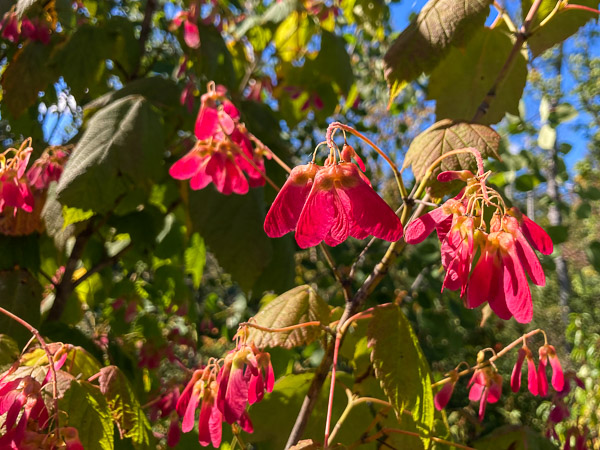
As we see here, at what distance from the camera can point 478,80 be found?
37.8 inches

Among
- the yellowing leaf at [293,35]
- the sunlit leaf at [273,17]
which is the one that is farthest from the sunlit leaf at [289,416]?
the yellowing leaf at [293,35]

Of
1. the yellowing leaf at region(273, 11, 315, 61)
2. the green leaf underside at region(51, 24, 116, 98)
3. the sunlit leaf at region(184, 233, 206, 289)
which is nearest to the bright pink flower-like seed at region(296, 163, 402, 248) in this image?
the green leaf underside at region(51, 24, 116, 98)

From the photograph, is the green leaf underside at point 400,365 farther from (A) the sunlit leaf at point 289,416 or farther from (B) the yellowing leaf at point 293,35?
(B) the yellowing leaf at point 293,35

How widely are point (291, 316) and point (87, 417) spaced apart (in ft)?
0.89


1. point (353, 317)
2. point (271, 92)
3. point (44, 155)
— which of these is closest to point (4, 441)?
point (353, 317)

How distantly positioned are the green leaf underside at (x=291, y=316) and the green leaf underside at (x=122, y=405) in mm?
174

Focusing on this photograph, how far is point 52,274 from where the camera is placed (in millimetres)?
1563

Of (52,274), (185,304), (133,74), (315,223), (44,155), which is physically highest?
(133,74)

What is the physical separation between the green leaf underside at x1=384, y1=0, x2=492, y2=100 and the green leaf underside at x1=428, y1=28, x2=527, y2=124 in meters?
0.19

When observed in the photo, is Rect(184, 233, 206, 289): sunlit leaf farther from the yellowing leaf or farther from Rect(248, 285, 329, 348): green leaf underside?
the yellowing leaf

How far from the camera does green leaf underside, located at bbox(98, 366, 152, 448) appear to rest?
0.73m

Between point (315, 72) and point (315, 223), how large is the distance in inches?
60.2

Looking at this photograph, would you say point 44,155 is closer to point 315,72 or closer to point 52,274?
point 52,274

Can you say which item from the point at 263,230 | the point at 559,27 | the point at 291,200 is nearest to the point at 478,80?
the point at 559,27
